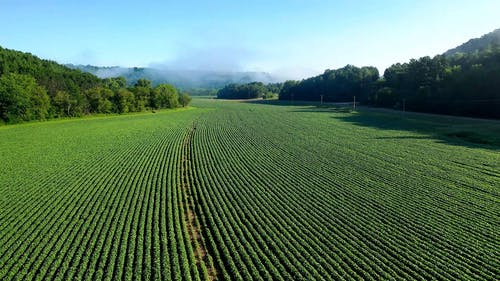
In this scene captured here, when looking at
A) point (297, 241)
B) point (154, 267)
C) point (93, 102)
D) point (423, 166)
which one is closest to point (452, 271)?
point (297, 241)

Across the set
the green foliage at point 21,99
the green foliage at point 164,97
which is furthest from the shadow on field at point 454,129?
the green foliage at point 164,97

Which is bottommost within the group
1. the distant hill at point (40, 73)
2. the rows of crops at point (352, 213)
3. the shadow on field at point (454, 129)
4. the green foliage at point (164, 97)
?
the rows of crops at point (352, 213)

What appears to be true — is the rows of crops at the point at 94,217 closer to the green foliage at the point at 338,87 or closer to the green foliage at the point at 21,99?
the green foliage at the point at 21,99

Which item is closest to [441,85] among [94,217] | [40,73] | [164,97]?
[94,217]

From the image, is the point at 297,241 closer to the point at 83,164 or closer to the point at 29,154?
the point at 83,164

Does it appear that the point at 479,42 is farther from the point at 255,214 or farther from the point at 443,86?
the point at 255,214

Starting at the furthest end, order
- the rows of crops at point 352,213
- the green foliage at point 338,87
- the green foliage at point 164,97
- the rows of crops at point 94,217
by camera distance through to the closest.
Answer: the green foliage at point 338,87 < the green foliage at point 164,97 < the rows of crops at point 94,217 < the rows of crops at point 352,213

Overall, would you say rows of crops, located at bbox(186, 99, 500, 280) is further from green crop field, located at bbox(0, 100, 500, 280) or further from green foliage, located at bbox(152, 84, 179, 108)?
green foliage, located at bbox(152, 84, 179, 108)

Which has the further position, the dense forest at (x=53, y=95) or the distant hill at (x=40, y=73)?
the distant hill at (x=40, y=73)
